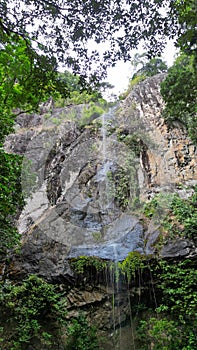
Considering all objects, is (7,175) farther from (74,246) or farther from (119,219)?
(119,219)

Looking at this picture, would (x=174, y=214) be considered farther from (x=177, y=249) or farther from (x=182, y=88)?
(x=182, y=88)

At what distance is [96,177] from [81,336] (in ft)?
18.0

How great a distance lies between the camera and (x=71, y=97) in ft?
15.1

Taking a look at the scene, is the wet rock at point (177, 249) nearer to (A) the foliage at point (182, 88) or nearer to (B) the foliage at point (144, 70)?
(A) the foliage at point (182, 88)

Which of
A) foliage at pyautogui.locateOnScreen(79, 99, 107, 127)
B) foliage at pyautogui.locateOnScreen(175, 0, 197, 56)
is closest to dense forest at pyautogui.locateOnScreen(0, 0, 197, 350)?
foliage at pyautogui.locateOnScreen(175, 0, 197, 56)

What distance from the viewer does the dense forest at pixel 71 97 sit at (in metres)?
3.47

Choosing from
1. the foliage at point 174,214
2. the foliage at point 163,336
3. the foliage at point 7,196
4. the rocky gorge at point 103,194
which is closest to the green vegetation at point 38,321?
the rocky gorge at point 103,194

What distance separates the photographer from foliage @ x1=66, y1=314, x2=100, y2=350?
17.8ft

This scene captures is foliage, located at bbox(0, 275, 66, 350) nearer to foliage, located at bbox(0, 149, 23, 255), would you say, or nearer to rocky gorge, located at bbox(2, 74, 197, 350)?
rocky gorge, located at bbox(2, 74, 197, 350)

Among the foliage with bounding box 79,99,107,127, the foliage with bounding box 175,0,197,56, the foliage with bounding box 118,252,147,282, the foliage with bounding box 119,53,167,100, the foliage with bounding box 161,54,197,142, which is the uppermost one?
the foliage with bounding box 119,53,167,100

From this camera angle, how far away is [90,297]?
6.05 m

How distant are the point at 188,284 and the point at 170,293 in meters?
0.41

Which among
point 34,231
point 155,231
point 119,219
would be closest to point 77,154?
point 119,219

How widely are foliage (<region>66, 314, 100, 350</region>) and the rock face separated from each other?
3.44 ft
